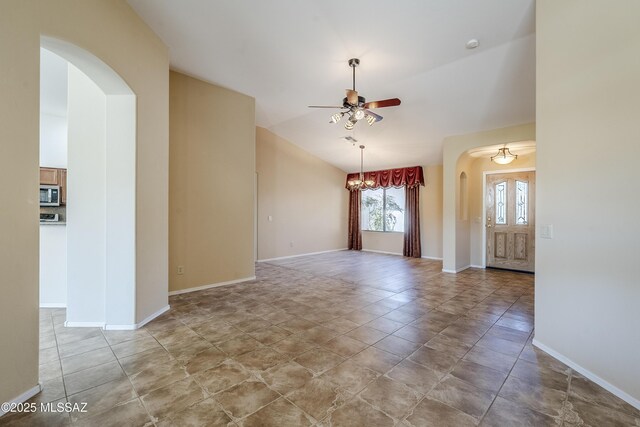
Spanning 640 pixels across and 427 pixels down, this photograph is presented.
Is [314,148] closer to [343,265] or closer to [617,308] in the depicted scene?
[343,265]

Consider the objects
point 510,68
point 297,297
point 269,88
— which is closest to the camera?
point 510,68

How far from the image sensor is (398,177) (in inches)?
327

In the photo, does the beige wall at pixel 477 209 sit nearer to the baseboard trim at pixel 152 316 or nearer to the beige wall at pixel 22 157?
the baseboard trim at pixel 152 316

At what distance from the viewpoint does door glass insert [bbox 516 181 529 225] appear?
19.7 feet

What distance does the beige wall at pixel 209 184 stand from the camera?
4.20 m

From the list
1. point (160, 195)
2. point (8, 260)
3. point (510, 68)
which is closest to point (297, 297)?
point (160, 195)

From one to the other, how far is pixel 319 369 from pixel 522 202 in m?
6.15

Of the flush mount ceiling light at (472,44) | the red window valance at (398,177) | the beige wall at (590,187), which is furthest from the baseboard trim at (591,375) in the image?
the red window valance at (398,177)

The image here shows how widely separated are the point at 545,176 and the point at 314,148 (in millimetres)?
5936

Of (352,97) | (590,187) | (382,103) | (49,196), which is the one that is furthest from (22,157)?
(49,196)

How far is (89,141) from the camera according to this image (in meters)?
2.99

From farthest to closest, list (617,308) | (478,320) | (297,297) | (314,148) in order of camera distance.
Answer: (314,148) < (297,297) < (478,320) < (617,308)

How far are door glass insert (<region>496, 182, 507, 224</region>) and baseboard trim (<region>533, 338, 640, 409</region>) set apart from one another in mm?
4393

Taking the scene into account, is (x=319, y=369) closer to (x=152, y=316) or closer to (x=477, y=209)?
(x=152, y=316)
